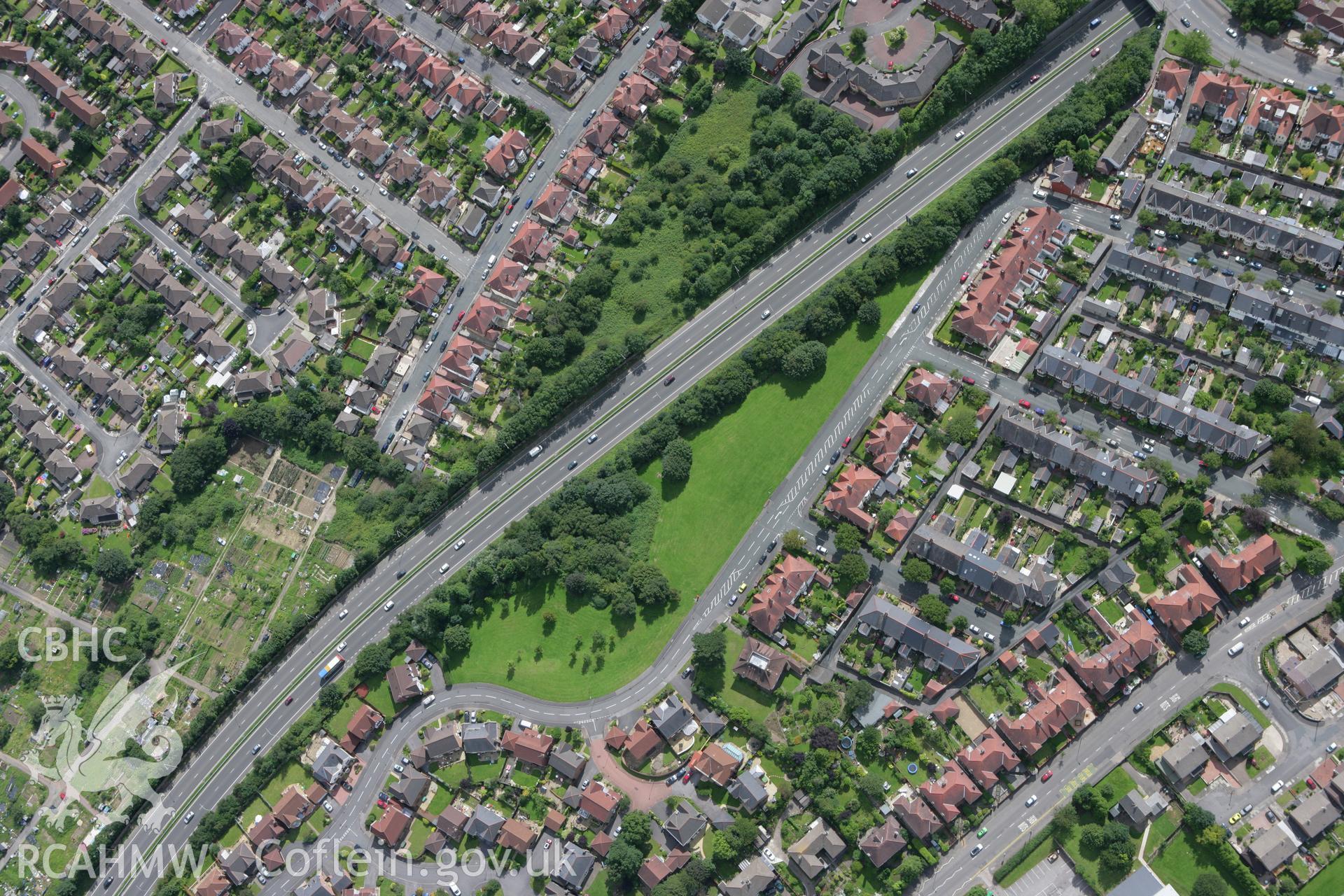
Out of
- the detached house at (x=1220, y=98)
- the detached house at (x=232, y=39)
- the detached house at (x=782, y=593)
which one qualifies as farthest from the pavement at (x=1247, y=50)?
the detached house at (x=232, y=39)

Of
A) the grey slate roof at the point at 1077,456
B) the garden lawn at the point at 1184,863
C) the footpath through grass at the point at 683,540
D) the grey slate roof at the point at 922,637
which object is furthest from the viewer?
the footpath through grass at the point at 683,540

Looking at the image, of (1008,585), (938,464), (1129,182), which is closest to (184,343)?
(938,464)

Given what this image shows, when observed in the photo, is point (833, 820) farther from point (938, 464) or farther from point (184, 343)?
point (184, 343)

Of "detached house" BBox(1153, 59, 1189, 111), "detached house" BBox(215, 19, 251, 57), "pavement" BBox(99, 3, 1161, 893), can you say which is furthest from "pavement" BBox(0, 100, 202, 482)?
"detached house" BBox(1153, 59, 1189, 111)

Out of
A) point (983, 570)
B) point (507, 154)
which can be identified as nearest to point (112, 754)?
point (507, 154)

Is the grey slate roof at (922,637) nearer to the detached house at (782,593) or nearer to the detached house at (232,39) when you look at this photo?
the detached house at (782,593)

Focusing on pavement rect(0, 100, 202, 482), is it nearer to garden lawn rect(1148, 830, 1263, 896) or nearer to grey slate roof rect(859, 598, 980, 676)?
grey slate roof rect(859, 598, 980, 676)
